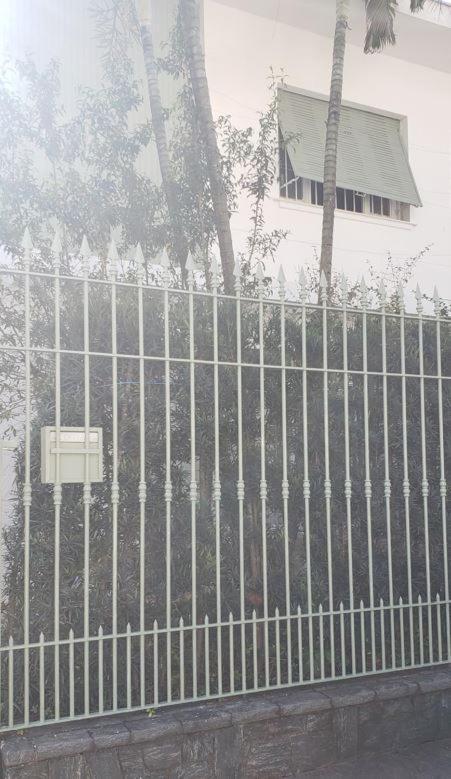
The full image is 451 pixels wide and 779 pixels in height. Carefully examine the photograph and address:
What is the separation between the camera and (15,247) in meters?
4.76

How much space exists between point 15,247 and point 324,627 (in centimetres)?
301

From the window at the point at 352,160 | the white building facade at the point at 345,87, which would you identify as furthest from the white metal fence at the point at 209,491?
the window at the point at 352,160

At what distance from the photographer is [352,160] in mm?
9492

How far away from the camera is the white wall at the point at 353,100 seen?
8.74 meters

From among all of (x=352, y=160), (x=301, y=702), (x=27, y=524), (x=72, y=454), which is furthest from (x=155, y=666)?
(x=352, y=160)

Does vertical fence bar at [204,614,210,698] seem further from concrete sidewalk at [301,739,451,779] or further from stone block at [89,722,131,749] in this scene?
concrete sidewalk at [301,739,451,779]

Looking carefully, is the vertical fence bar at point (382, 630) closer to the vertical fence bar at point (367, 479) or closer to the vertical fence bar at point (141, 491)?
→ the vertical fence bar at point (367, 479)

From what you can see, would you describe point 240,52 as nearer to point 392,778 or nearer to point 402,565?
point 402,565

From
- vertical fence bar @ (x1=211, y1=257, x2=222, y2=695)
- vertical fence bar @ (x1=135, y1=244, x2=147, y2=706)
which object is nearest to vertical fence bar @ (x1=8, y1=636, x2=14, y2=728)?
vertical fence bar @ (x1=135, y1=244, x2=147, y2=706)

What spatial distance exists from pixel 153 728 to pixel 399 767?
141 centimetres

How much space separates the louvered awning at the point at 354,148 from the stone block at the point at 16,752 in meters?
7.02

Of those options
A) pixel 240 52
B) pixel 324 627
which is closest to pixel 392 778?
pixel 324 627

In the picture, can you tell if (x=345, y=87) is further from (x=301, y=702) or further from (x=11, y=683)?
(x=11, y=683)

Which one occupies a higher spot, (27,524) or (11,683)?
(27,524)
